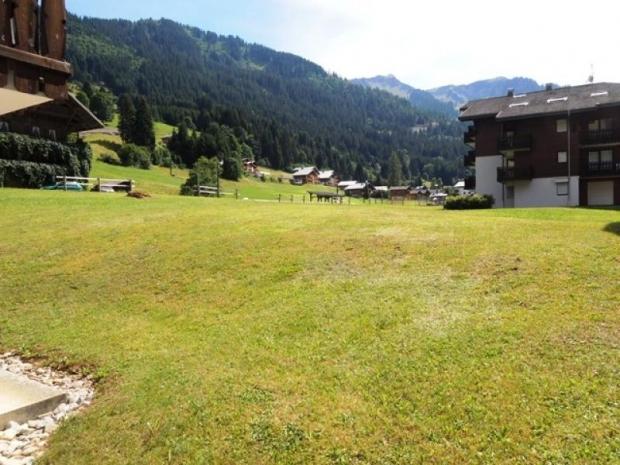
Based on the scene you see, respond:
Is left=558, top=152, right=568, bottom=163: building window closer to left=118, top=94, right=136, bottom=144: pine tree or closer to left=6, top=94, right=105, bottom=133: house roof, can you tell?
left=6, top=94, right=105, bottom=133: house roof

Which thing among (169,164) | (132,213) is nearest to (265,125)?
(169,164)

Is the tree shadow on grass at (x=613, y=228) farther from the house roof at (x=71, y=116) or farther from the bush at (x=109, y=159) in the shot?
the bush at (x=109, y=159)

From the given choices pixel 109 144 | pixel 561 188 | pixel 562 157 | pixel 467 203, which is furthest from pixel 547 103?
pixel 109 144

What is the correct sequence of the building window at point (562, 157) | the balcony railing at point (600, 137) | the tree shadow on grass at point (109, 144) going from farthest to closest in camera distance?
the tree shadow on grass at point (109, 144) → the building window at point (562, 157) → the balcony railing at point (600, 137)

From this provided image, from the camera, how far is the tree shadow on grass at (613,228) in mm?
14863

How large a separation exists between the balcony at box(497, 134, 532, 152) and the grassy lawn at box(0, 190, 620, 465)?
35790mm

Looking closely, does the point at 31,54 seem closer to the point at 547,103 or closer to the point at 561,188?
the point at 561,188

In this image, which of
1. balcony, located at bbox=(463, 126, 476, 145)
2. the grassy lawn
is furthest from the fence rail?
balcony, located at bbox=(463, 126, 476, 145)

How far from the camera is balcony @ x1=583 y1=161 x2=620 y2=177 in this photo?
46.2 m

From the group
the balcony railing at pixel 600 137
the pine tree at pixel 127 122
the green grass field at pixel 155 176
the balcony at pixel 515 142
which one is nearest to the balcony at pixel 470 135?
the balcony at pixel 515 142

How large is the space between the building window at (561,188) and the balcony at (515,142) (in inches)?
182

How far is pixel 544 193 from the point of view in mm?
49062

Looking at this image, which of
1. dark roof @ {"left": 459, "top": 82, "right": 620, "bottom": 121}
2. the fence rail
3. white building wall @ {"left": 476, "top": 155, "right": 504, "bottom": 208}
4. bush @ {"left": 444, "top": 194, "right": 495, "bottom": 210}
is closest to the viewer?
bush @ {"left": 444, "top": 194, "right": 495, "bottom": 210}

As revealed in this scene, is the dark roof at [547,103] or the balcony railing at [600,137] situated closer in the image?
the balcony railing at [600,137]
